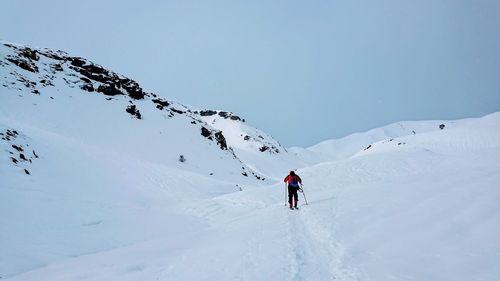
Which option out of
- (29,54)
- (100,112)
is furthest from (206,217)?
(29,54)

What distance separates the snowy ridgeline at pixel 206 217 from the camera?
6895mm

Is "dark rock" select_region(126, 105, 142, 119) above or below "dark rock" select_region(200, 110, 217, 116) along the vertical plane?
below

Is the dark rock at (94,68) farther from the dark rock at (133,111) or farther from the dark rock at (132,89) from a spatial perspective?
the dark rock at (133,111)

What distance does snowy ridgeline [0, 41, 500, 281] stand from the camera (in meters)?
6.89

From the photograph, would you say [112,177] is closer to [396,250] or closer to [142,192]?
[142,192]

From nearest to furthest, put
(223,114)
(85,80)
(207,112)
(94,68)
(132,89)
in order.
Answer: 1. (85,80)
2. (132,89)
3. (94,68)
4. (223,114)
5. (207,112)

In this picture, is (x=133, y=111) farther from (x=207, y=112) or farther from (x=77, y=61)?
(x=207, y=112)

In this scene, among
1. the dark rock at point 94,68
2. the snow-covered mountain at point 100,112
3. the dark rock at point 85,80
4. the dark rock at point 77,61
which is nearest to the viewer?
the snow-covered mountain at point 100,112

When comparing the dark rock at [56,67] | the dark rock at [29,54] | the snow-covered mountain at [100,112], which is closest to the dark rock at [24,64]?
the snow-covered mountain at [100,112]

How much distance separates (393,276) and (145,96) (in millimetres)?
55356

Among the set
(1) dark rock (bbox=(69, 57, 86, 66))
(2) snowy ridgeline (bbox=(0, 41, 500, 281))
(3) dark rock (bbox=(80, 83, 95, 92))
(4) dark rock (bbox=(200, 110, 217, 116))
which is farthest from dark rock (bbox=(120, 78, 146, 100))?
(4) dark rock (bbox=(200, 110, 217, 116))

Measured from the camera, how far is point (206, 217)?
17828 mm

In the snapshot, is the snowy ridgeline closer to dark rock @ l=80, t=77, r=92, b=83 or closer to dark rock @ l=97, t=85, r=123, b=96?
dark rock @ l=80, t=77, r=92, b=83

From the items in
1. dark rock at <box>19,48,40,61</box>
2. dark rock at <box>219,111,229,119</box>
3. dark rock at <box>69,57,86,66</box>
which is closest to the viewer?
dark rock at <box>19,48,40,61</box>
